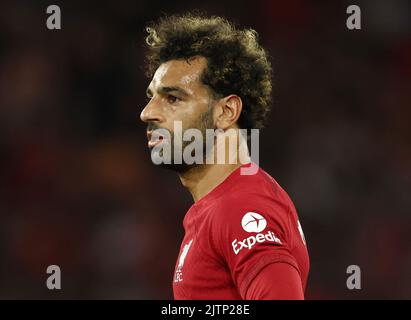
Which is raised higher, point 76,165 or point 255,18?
point 255,18

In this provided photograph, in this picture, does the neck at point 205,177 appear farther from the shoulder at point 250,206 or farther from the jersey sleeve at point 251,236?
the jersey sleeve at point 251,236

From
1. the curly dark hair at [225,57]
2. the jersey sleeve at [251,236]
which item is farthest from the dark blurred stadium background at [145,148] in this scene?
the jersey sleeve at [251,236]

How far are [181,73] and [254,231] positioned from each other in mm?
807

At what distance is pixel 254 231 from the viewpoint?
2336mm

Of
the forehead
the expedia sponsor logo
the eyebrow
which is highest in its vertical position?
the forehead

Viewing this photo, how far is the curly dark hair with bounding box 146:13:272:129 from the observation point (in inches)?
115

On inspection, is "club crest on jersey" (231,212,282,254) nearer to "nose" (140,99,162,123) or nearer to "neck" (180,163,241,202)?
"neck" (180,163,241,202)

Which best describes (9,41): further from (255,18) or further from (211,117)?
(211,117)

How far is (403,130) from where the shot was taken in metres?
7.22

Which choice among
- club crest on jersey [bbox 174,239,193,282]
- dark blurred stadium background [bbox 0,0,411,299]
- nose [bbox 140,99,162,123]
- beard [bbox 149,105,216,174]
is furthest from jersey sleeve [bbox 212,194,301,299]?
dark blurred stadium background [bbox 0,0,411,299]

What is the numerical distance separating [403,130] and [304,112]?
0.92m

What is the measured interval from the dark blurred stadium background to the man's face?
12.0 ft

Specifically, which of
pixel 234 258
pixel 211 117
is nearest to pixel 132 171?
pixel 211 117

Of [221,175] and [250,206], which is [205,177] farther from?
Result: [250,206]
